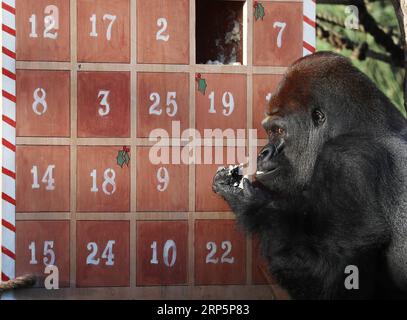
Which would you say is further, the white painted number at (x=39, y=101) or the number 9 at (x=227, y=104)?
the number 9 at (x=227, y=104)

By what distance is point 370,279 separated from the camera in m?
3.34

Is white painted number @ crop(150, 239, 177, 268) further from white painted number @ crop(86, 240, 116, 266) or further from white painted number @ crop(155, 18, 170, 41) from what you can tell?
white painted number @ crop(155, 18, 170, 41)

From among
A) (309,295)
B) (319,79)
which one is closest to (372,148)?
(319,79)

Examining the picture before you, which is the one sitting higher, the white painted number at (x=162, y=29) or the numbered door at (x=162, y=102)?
the white painted number at (x=162, y=29)

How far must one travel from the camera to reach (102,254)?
3.76m

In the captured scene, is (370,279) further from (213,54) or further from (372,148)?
(213,54)

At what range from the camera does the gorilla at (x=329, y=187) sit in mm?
3242

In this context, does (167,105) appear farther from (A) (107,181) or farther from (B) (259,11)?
(B) (259,11)

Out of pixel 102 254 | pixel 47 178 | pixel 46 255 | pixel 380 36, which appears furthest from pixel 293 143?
pixel 380 36

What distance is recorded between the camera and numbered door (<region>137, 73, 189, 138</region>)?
12.5 ft

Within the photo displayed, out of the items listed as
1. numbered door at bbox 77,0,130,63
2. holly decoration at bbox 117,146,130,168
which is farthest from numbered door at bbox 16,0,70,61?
holly decoration at bbox 117,146,130,168

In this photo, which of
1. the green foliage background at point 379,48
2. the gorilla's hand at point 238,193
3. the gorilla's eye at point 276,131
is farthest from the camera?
the green foliage background at point 379,48

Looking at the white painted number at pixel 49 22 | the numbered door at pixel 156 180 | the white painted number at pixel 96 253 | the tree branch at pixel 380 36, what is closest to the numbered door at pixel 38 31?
the white painted number at pixel 49 22

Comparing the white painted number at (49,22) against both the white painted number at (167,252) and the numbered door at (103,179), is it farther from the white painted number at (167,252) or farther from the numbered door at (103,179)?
the white painted number at (167,252)
